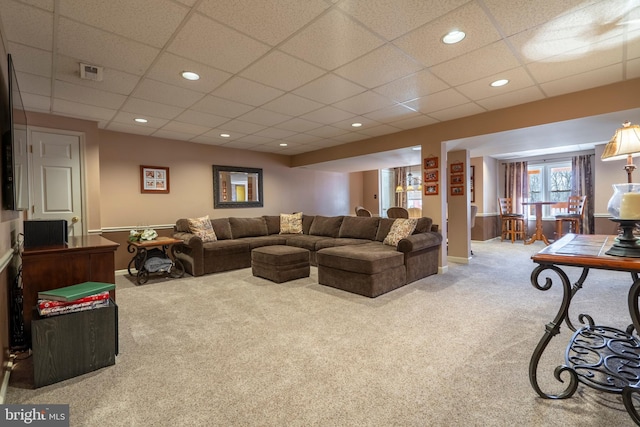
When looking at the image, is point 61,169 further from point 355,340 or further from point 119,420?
point 355,340

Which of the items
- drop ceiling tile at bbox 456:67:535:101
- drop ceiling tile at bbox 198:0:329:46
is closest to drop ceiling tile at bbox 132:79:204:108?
drop ceiling tile at bbox 198:0:329:46

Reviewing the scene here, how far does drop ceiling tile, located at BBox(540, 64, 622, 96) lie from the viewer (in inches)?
112

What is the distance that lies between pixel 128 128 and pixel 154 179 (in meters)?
0.97

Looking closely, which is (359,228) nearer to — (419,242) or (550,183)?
(419,242)

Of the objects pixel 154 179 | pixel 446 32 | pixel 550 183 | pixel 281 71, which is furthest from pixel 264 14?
pixel 550 183

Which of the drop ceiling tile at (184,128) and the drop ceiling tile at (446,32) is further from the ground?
the drop ceiling tile at (184,128)

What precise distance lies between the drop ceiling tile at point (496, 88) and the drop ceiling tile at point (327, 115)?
1500mm

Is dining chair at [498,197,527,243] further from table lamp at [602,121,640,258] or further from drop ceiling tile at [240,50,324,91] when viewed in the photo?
drop ceiling tile at [240,50,324,91]

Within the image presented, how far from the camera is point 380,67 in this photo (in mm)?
2678

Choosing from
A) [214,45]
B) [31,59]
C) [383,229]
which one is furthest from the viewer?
[383,229]

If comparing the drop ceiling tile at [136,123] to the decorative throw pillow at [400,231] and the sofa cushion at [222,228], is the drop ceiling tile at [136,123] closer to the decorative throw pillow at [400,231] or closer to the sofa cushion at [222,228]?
→ the sofa cushion at [222,228]

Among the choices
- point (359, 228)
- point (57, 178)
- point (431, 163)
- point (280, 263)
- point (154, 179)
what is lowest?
point (280, 263)
